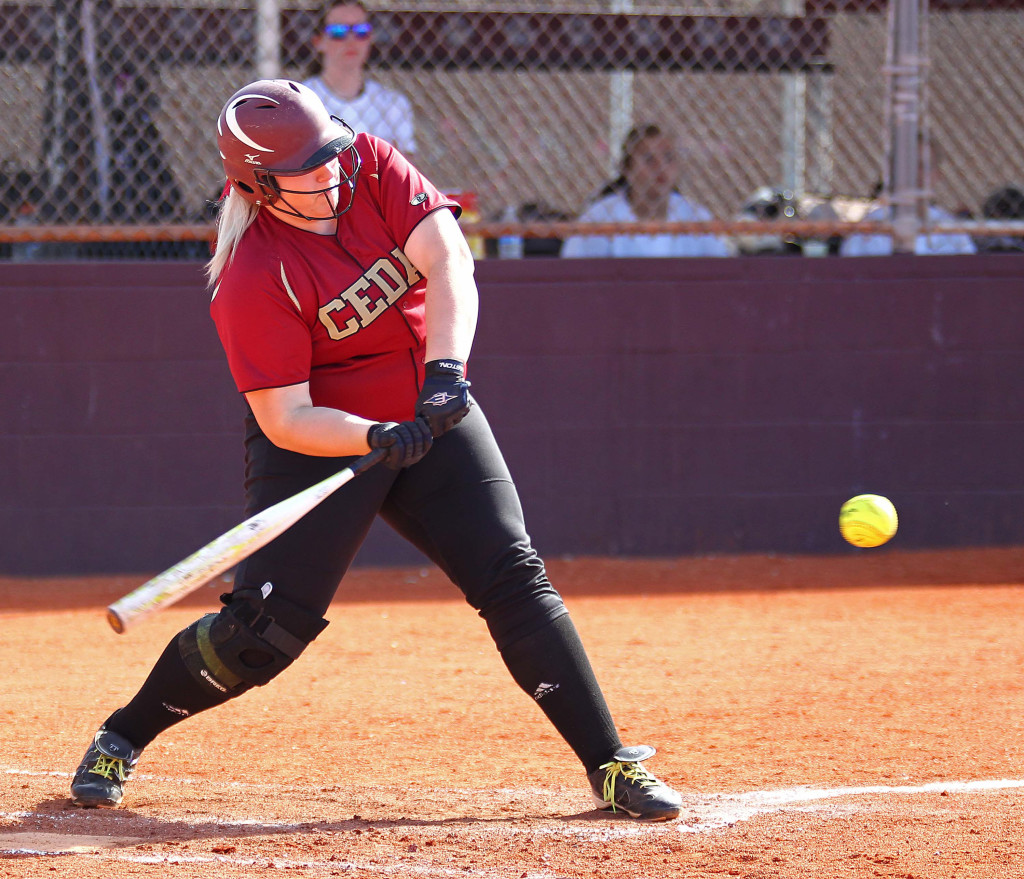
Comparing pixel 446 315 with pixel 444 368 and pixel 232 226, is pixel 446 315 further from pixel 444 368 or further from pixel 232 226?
pixel 232 226

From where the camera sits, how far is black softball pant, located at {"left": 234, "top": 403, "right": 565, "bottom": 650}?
3146 mm

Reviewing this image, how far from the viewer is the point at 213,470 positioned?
6570 millimetres

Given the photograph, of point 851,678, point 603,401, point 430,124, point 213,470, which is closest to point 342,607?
point 213,470

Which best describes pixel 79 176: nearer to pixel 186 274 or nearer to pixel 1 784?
pixel 186 274

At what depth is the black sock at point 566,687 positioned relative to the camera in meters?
3.16

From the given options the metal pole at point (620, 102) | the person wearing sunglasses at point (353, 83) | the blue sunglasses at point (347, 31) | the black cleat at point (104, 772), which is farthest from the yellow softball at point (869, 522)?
the metal pole at point (620, 102)

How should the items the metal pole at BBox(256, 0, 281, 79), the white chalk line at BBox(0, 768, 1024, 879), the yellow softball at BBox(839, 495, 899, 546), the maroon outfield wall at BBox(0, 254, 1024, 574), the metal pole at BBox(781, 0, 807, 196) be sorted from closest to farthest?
1. the white chalk line at BBox(0, 768, 1024, 879)
2. the yellow softball at BBox(839, 495, 899, 546)
3. the maroon outfield wall at BBox(0, 254, 1024, 574)
4. the metal pole at BBox(256, 0, 281, 79)
5. the metal pole at BBox(781, 0, 807, 196)

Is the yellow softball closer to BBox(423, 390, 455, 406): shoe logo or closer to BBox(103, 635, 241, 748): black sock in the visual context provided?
BBox(423, 390, 455, 406): shoe logo

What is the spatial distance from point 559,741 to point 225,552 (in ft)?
4.93

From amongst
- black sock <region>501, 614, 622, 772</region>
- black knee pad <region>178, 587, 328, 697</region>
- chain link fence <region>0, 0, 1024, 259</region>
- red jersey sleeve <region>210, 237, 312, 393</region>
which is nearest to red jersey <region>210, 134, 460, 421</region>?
red jersey sleeve <region>210, 237, 312, 393</region>

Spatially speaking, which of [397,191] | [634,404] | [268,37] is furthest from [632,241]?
[397,191]

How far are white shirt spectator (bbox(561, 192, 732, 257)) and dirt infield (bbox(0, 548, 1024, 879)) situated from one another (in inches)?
68.2

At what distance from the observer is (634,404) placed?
6668 millimetres

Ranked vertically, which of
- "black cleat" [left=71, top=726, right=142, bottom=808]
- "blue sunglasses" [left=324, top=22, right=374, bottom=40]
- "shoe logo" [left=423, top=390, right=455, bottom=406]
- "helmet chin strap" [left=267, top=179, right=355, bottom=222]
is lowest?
"black cleat" [left=71, top=726, right=142, bottom=808]
